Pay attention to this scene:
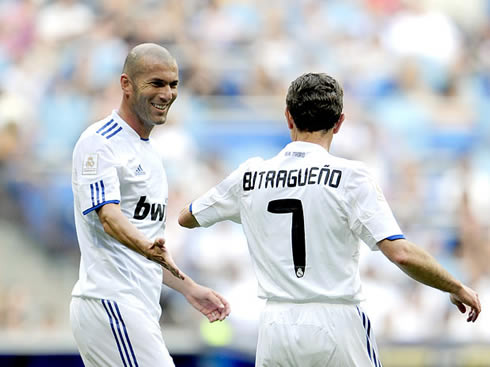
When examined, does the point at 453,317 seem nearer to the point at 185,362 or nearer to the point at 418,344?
the point at 418,344

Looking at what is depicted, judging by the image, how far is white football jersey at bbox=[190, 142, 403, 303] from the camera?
404cm

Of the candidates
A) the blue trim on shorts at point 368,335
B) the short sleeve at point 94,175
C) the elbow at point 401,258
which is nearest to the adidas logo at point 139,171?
the short sleeve at point 94,175

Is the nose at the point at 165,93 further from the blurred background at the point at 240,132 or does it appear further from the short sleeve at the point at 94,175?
the blurred background at the point at 240,132

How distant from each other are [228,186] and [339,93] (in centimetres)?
68

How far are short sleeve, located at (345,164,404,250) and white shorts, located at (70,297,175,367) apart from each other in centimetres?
113

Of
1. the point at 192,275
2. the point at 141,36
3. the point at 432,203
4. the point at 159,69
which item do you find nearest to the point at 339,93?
the point at 159,69

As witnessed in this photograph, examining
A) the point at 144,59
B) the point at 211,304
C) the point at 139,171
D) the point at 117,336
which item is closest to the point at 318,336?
the point at 211,304

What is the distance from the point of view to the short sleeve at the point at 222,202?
436cm

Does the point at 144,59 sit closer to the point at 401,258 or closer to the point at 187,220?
the point at 187,220

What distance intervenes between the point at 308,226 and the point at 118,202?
882 millimetres

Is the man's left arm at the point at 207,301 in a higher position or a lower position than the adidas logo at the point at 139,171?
lower

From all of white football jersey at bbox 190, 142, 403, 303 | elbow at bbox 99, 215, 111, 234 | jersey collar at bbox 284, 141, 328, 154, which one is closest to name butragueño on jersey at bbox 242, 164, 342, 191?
white football jersey at bbox 190, 142, 403, 303

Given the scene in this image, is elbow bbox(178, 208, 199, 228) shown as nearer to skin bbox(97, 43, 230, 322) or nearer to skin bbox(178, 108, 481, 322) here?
skin bbox(97, 43, 230, 322)

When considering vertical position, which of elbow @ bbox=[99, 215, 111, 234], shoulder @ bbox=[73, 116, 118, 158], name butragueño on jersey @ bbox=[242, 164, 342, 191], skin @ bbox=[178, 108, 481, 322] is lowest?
skin @ bbox=[178, 108, 481, 322]
